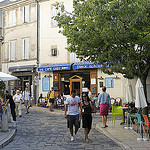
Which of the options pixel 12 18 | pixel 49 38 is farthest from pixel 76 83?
pixel 12 18

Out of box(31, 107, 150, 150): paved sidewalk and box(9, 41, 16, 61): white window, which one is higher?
box(9, 41, 16, 61): white window

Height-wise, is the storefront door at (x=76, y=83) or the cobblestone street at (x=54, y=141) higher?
the storefront door at (x=76, y=83)

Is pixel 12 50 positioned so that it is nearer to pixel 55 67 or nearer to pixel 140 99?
pixel 55 67

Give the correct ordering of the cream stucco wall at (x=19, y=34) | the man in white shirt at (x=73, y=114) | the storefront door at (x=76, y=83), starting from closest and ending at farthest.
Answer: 1. the man in white shirt at (x=73, y=114)
2. the storefront door at (x=76, y=83)
3. the cream stucco wall at (x=19, y=34)

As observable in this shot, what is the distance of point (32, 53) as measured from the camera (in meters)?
28.1

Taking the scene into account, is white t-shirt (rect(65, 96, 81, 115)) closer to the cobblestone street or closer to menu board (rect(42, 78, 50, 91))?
the cobblestone street

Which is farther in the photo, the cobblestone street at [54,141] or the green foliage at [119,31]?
the green foliage at [119,31]

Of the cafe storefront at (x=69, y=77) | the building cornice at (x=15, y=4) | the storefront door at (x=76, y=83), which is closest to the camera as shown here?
the cafe storefront at (x=69, y=77)

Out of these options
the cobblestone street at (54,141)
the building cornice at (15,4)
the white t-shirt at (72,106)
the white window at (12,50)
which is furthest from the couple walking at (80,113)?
the white window at (12,50)

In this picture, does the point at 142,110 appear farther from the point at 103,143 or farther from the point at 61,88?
the point at 61,88

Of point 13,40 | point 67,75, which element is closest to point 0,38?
point 13,40

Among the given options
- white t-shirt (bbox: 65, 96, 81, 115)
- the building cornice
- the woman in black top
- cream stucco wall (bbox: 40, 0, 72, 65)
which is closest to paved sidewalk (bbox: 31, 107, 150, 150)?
the woman in black top

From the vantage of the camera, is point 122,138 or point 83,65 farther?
point 83,65

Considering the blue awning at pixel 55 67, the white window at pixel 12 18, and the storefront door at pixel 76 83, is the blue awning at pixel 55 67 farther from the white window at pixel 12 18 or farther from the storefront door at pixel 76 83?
the white window at pixel 12 18
